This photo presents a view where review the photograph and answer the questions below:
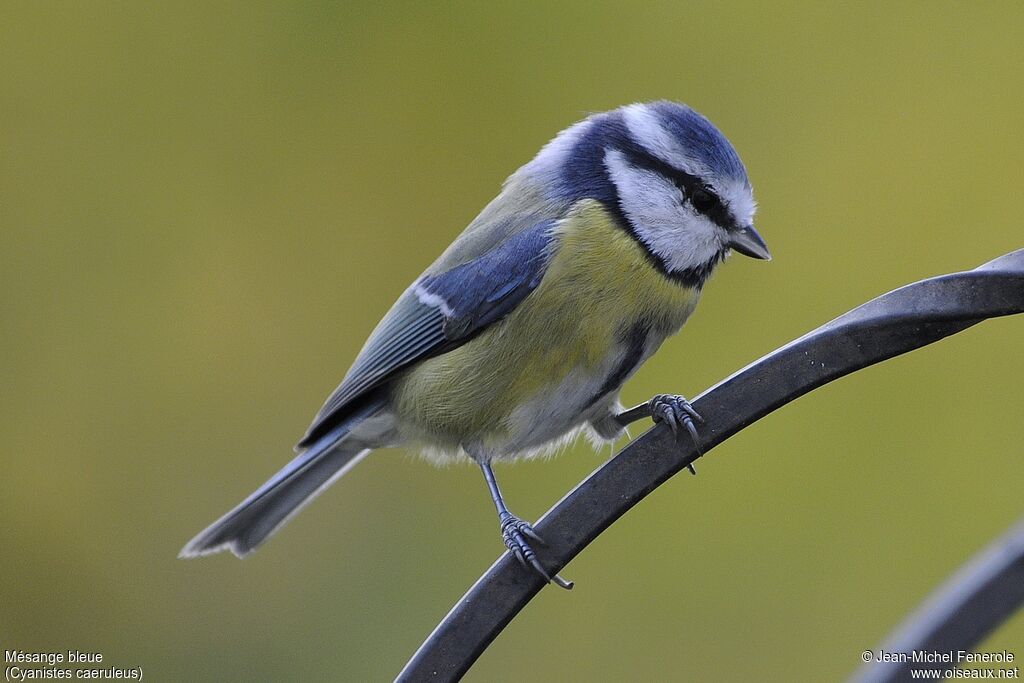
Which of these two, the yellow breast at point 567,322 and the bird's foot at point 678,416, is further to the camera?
the yellow breast at point 567,322

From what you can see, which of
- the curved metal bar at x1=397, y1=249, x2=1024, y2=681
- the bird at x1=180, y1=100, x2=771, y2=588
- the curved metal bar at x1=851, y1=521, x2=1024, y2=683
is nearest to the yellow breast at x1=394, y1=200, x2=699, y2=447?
the bird at x1=180, y1=100, x2=771, y2=588

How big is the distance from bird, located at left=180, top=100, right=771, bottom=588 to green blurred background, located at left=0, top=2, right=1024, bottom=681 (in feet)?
1.06

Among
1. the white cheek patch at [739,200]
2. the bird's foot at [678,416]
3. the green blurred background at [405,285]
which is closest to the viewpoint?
the bird's foot at [678,416]

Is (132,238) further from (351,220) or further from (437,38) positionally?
(437,38)

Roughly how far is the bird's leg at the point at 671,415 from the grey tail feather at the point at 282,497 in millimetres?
316

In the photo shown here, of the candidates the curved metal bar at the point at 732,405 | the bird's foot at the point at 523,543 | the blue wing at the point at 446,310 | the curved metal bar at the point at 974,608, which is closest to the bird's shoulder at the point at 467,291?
the blue wing at the point at 446,310

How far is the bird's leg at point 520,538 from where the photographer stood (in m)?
0.85

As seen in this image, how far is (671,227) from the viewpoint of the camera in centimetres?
120

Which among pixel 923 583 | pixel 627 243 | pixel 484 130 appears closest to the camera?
pixel 627 243

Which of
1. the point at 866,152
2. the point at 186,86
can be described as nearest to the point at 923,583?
the point at 866,152

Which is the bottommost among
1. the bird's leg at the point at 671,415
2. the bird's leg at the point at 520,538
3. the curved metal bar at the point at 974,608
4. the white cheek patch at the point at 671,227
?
the curved metal bar at the point at 974,608

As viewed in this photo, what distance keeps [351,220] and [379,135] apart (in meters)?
0.15

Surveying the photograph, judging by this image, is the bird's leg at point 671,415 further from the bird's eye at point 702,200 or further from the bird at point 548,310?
the bird's eye at point 702,200

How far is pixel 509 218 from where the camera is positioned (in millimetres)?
1303
